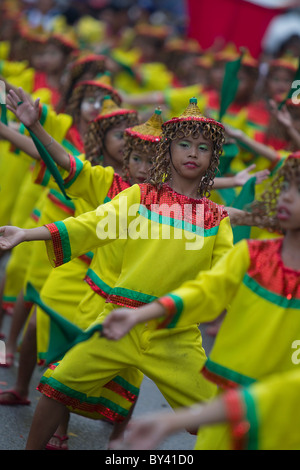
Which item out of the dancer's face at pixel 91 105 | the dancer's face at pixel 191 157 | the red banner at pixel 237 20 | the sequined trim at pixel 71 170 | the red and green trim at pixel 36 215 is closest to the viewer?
the dancer's face at pixel 191 157

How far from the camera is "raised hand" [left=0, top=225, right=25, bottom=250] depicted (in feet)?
10.9

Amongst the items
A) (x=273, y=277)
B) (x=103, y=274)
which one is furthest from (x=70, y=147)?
(x=273, y=277)

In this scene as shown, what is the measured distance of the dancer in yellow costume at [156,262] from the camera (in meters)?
3.54

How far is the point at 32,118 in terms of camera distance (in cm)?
401

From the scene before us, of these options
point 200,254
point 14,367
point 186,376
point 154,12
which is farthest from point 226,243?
point 154,12

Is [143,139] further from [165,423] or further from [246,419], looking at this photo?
[165,423]

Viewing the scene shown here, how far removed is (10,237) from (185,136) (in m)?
0.93

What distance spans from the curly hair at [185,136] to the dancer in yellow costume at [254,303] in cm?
62

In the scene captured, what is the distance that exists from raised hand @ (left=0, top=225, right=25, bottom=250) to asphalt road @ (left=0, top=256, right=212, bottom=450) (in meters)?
1.27

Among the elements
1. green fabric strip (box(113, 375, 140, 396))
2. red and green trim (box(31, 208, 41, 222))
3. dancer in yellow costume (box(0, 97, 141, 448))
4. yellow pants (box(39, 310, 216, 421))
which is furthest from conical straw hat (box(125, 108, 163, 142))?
red and green trim (box(31, 208, 41, 222))

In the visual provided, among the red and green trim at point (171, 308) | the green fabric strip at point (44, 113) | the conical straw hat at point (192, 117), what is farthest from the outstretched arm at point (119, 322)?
the green fabric strip at point (44, 113)

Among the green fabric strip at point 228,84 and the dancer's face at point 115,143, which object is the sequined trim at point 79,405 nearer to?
the dancer's face at point 115,143
